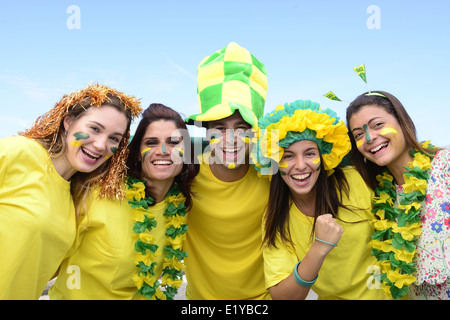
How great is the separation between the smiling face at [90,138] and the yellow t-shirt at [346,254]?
1.40 m

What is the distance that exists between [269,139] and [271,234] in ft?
2.34

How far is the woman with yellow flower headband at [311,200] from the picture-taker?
Result: 8.73ft

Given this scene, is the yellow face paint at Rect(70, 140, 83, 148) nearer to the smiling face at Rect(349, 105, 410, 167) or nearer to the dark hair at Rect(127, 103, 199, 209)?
the dark hair at Rect(127, 103, 199, 209)

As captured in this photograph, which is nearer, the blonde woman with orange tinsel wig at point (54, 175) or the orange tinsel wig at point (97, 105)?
the blonde woman with orange tinsel wig at point (54, 175)

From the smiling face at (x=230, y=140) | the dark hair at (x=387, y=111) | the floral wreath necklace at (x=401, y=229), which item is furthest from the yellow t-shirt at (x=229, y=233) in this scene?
the floral wreath necklace at (x=401, y=229)

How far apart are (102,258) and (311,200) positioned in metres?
1.61

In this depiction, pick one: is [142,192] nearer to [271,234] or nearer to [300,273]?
[271,234]

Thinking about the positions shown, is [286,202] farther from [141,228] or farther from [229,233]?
[141,228]

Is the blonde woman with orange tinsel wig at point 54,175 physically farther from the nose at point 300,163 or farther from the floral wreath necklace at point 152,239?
the nose at point 300,163

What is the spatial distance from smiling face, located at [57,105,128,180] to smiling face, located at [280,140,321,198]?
1.26 meters

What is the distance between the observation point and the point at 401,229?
8.77ft

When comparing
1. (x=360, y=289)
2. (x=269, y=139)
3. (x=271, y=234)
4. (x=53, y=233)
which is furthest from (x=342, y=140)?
(x=53, y=233)

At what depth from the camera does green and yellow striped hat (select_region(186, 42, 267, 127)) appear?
10.4 ft

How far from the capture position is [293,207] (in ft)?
9.45
